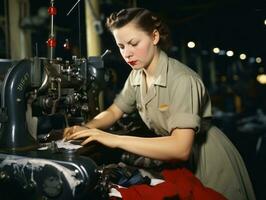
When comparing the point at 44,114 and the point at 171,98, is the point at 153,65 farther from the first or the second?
the point at 44,114

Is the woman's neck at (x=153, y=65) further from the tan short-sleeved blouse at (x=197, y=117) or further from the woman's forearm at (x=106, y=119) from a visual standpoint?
the woman's forearm at (x=106, y=119)

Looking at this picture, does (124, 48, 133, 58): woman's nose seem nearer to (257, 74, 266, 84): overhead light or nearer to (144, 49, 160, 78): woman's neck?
(144, 49, 160, 78): woman's neck

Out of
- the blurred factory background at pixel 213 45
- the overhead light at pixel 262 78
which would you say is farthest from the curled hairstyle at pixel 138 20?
the overhead light at pixel 262 78

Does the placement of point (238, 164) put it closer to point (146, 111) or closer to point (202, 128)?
point (202, 128)

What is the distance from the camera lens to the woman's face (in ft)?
6.42

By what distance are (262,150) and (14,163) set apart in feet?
12.7

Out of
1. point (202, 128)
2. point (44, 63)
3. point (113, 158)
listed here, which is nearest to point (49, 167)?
point (44, 63)

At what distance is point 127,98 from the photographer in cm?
247

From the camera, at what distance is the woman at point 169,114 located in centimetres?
180

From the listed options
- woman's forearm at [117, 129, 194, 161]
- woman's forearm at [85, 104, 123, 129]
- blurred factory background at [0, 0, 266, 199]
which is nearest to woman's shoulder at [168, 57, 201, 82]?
woman's forearm at [117, 129, 194, 161]

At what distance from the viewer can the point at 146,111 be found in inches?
86.0

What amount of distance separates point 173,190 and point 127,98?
937mm

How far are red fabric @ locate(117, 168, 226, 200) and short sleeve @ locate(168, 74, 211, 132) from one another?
10.2 inches

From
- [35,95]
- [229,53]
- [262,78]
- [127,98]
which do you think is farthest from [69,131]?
[262,78]
